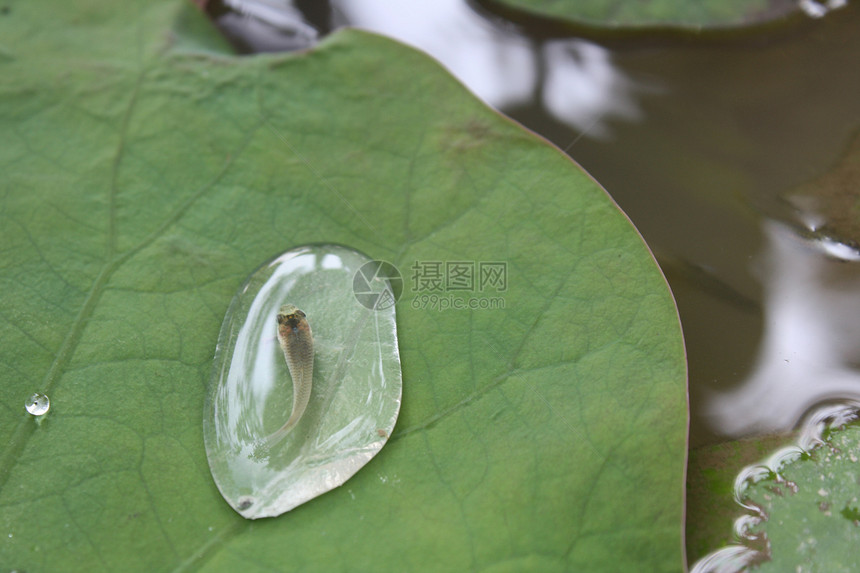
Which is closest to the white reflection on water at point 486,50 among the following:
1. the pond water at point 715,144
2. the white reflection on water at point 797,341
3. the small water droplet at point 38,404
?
the pond water at point 715,144

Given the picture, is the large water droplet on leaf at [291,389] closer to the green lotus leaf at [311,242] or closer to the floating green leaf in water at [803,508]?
the green lotus leaf at [311,242]

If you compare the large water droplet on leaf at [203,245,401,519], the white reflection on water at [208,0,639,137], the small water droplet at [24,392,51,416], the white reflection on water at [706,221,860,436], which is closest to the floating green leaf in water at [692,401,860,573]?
the white reflection on water at [706,221,860,436]

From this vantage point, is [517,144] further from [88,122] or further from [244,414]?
[88,122]

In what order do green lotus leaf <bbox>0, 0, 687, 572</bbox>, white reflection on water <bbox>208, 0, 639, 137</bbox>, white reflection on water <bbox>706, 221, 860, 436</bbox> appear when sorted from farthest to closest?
white reflection on water <bbox>208, 0, 639, 137</bbox> → white reflection on water <bbox>706, 221, 860, 436</bbox> → green lotus leaf <bbox>0, 0, 687, 572</bbox>

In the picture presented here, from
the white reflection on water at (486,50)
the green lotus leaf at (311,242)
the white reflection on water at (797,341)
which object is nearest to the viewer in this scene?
the green lotus leaf at (311,242)

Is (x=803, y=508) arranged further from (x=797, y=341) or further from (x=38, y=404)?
(x=38, y=404)

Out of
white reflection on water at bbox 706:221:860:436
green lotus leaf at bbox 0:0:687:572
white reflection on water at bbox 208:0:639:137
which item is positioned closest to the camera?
green lotus leaf at bbox 0:0:687:572

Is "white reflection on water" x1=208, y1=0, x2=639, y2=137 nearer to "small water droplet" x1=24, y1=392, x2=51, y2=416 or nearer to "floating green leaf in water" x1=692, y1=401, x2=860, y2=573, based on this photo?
"floating green leaf in water" x1=692, y1=401, x2=860, y2=573
